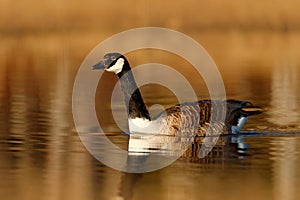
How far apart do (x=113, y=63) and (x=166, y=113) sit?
93 cm

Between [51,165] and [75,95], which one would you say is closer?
[51,165]

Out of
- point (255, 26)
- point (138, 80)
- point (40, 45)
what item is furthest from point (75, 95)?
point (255, 26)

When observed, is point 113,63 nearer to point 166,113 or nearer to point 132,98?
point 132,98

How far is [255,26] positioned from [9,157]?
53.9 feet

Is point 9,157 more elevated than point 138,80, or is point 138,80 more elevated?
point 138,80

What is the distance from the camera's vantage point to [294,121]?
1365cm

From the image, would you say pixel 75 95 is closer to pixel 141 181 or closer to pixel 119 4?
pixel 141 181

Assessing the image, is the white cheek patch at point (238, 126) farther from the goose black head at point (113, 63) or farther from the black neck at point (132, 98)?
the goose black head at point (113, 63)

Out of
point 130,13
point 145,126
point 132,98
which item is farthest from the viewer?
point 130,13

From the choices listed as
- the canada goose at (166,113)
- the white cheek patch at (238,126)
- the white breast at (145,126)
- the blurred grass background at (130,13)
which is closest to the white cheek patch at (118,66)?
the canada goose at (166,113)

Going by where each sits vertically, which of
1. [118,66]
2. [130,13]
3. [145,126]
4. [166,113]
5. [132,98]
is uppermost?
[130,13]

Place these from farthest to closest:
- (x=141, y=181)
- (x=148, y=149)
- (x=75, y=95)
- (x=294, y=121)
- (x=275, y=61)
A: (x=275, y=61) < (x=75, y=95) < (x=294, y=121) < (x=148, y=149) < (x=141, y=181)

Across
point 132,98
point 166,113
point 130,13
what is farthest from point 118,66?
point 130,13

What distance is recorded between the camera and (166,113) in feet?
40.7
